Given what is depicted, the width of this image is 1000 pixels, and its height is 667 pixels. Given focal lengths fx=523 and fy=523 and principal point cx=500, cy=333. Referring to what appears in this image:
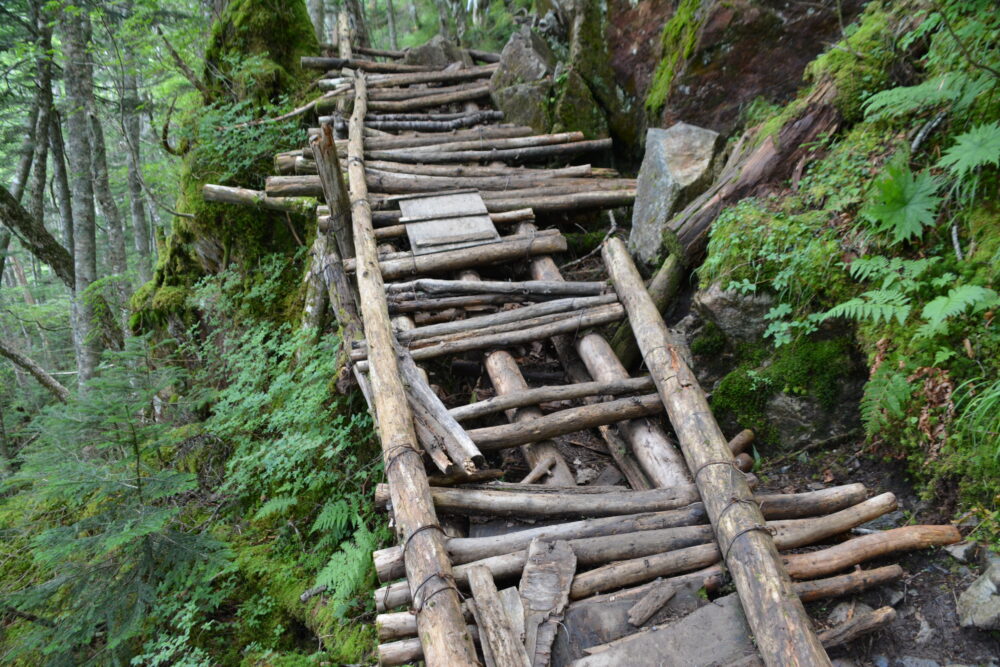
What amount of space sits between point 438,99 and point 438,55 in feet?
9.09

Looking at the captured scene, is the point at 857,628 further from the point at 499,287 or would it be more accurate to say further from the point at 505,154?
the point at 505,154

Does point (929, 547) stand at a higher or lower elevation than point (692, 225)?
lower

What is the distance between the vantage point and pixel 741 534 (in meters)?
2.43

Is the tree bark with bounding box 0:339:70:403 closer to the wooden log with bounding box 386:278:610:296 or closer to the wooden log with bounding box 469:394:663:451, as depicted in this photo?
the wooden log with bounding box 386:278:610:296

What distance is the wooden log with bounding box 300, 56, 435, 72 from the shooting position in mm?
9695

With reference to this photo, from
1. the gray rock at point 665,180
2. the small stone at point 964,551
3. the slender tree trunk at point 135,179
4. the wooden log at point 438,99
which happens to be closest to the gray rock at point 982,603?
the small stone at point 964,551

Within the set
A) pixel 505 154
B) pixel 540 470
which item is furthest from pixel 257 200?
pixel 540 470

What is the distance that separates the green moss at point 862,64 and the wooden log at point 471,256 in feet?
7.99

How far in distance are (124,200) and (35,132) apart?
39.4ft

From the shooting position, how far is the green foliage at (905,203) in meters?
2.81

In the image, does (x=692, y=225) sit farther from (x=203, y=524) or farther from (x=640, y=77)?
(x=203, y=524)

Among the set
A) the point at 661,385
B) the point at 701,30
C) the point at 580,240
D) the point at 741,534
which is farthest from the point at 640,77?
the point at 741,534

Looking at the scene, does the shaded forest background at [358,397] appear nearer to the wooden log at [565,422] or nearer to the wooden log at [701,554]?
the wooden log at [701,554]

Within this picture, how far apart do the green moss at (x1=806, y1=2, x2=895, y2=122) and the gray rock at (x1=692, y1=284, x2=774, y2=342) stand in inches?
59.6
